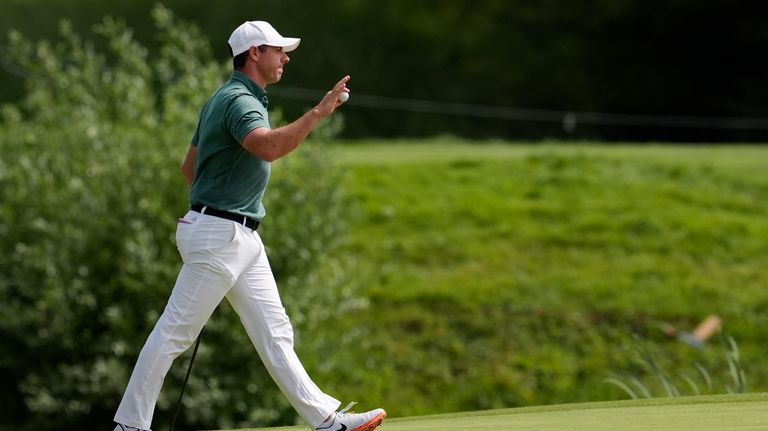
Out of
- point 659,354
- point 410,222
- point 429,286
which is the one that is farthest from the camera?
point 410,222

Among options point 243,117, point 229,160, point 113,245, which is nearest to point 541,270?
point 113,245

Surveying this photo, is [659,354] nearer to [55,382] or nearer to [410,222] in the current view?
[410,222]

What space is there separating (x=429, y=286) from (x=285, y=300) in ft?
9.33

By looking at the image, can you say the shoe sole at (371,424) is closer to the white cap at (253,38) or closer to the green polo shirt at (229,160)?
the green polo shirt at (229,160)

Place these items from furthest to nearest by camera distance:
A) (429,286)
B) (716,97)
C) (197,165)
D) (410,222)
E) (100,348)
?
1. (716,97)
2. (410,222)
3. (429,286)
4. (100,348)
5. (197,165)

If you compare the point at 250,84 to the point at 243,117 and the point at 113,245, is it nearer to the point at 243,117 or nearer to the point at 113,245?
the point at 243,117

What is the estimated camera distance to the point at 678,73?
→ 32.0 meters

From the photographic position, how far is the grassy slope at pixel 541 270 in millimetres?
14727

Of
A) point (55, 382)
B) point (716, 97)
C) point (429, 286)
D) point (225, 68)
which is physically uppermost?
point (716, 97)

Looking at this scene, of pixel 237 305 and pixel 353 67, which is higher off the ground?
pixel 353 67

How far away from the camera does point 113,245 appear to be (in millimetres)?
13750

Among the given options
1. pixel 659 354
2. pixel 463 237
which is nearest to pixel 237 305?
pixel 659 354

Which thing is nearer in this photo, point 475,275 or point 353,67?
point 475,275

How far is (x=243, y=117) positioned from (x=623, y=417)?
2.18 metres
